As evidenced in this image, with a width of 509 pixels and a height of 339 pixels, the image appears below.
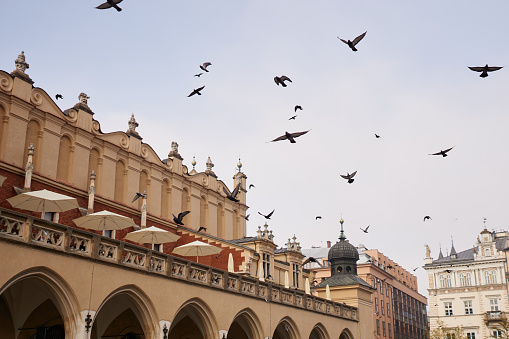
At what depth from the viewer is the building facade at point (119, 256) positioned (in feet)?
66.9

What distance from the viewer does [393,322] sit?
3524 inches

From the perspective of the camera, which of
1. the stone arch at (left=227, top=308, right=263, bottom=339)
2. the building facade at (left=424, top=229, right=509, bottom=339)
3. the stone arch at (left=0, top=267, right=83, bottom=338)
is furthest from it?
the building facade at (left=424, top=229, right=509, bottom=339)

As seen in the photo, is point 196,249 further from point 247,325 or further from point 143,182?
point 143,182

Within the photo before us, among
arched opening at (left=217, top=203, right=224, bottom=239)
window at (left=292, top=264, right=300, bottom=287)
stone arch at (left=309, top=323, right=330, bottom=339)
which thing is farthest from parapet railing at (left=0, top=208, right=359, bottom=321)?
window at (left=292, top=264, right=300, bottom=287)

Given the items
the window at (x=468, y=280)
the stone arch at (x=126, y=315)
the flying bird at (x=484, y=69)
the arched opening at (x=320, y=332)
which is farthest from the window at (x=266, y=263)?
the window at (x=468, y=280)

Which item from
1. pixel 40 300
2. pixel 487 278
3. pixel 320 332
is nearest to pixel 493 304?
pixel 487 278

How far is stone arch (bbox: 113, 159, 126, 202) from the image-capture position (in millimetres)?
37219

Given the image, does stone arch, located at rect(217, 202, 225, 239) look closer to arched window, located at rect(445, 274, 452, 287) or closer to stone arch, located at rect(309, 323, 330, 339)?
stone arch, located at rect(309, 323, 330, 339)

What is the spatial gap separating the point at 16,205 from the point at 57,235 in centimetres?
474

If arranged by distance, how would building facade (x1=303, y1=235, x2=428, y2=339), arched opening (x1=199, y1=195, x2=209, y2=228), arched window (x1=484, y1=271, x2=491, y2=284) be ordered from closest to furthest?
arched opening (x1=199, y1=195, x2=209, y2=228), arched window (x1=484, y1=271, x2=491, y2=284), building facade (x1=303, y1=235, x2=428, y2=339)

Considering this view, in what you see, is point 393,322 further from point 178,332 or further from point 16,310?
point 16,310

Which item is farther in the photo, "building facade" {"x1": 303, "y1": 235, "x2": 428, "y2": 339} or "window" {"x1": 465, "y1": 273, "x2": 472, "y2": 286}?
"building facade" {"x1": 303, "y1": 235, "x2": 428, "y2": 339}

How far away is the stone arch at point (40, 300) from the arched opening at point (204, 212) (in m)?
21.0

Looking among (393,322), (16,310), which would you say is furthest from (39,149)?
(393,322)
